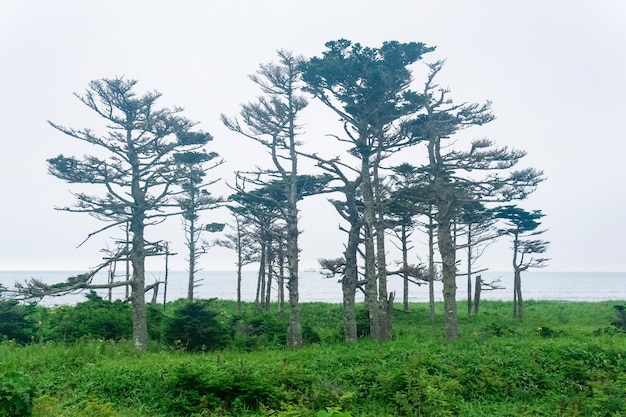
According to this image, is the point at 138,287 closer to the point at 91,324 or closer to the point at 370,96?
the point at 91,324

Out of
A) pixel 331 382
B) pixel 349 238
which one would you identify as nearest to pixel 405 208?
pixel 349 238

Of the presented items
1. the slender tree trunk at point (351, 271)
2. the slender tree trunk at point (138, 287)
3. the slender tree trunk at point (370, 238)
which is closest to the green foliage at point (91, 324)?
the slender tree trunk at point (138, 287)

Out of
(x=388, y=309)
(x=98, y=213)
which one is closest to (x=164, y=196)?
(x=98, y=213)

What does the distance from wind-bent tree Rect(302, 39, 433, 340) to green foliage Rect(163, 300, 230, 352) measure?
597cm

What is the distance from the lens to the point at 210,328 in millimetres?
16516

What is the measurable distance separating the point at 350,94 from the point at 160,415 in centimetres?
1359

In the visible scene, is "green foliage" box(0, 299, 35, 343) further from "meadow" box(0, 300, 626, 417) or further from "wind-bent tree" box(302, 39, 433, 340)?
"wind-bent tree" box(302, 39, 433, 340)

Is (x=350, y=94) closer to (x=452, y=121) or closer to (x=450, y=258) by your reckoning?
(x=452, y=121)

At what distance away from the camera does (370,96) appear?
1833 centimetres

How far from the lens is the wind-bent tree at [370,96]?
58.5 ft

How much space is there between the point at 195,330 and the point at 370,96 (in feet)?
36.1

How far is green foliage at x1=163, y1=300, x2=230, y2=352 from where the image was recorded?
16.4 metres

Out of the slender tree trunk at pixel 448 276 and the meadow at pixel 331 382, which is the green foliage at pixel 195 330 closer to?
the meadow at pixel 331 382

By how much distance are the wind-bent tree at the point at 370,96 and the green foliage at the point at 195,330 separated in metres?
5.97
